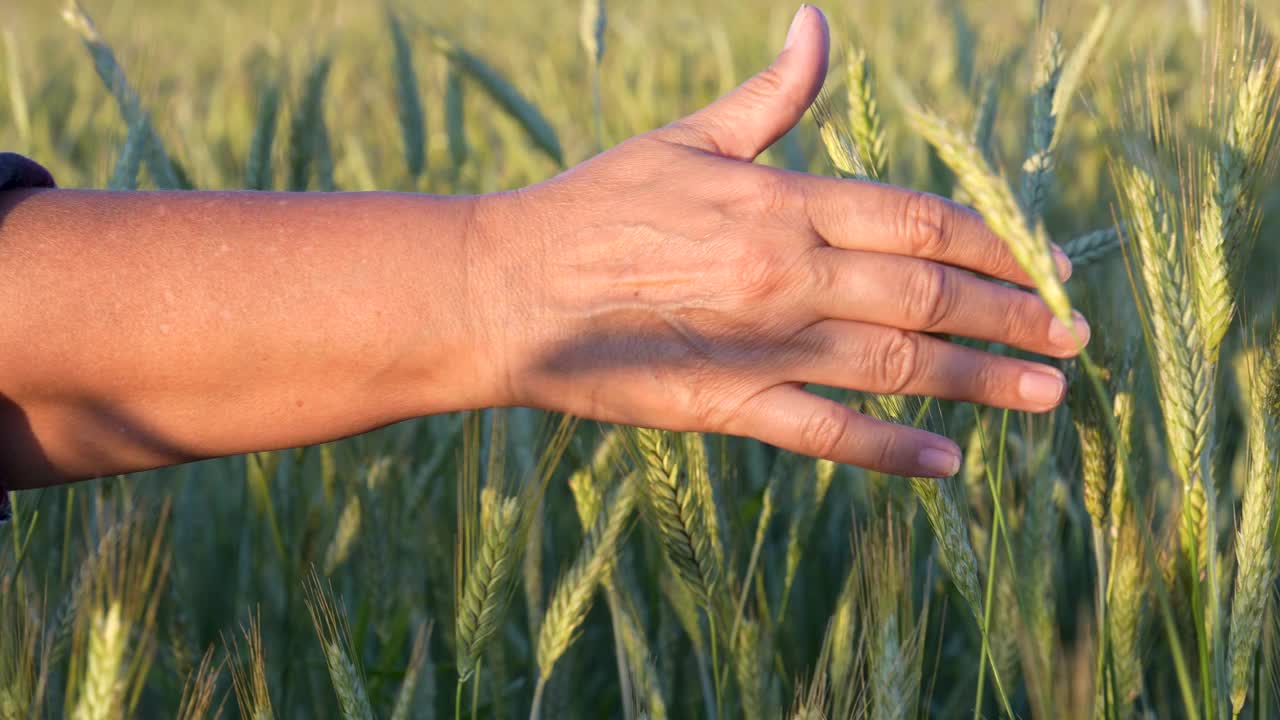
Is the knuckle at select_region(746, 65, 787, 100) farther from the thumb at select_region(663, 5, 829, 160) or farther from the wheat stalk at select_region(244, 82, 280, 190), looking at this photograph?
the wheat stalk at select_region(244, 82, 280, 190)

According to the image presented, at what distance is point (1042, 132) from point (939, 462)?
0.38 metres

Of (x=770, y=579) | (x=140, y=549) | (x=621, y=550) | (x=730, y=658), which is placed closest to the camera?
(x=140, y=549)

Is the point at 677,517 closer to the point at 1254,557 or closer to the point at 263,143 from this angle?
the point at 1254,557

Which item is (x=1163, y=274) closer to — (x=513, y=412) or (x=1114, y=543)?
(x=1114, y=543)

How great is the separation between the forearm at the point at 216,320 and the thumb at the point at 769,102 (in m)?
0.27

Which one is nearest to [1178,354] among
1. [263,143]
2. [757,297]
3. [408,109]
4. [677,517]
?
[757,297]

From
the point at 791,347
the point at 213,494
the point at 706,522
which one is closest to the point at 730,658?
the point at 706,522

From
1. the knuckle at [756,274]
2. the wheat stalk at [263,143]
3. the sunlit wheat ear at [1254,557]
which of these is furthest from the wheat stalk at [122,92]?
the sunlit wheat ear at [1254,557]

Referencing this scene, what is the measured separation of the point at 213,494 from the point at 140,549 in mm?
943

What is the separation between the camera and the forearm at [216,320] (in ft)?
3.45

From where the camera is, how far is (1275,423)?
3.21 ft

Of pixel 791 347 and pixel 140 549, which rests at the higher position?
pixel 791 347

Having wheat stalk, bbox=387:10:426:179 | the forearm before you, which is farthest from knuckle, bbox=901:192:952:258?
wheat stalk, bbox=387:10:426:179

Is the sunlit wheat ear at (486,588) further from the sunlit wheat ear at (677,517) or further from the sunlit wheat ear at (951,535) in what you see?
the sunlit wheat ear at (951,535)
